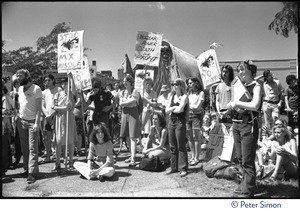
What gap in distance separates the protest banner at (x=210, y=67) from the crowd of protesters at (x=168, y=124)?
17.0 inches

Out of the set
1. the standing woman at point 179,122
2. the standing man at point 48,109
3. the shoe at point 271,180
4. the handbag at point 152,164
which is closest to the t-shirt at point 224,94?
the standing woman at point 179,122

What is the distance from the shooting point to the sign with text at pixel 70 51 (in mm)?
6023

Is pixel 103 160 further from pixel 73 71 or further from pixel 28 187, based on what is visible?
pixel 73 71

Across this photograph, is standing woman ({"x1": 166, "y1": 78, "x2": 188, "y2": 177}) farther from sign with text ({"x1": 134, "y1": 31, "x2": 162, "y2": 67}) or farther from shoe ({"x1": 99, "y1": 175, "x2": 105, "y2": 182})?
sign with text ({"x1": 134, "y1": 31, "x2": 162, "y2": 67})

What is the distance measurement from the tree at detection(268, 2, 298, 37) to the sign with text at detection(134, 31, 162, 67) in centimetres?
288

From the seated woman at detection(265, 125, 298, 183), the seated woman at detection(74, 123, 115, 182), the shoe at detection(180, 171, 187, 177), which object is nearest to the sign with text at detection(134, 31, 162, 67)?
the seated woman at detection(74, 123, 115, 182)

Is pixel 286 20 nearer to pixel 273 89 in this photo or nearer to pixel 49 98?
pixel 273 89

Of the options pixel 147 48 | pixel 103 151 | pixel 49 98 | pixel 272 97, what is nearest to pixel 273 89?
pixel 272 97

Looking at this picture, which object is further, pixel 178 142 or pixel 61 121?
pixel 61 121

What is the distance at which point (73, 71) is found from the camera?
20.0 feet

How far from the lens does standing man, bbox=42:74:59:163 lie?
605cm

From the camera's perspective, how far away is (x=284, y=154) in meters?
4.68

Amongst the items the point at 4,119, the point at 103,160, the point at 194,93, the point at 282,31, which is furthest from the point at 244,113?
the point at 4,119

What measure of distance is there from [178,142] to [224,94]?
1303 millimetres
